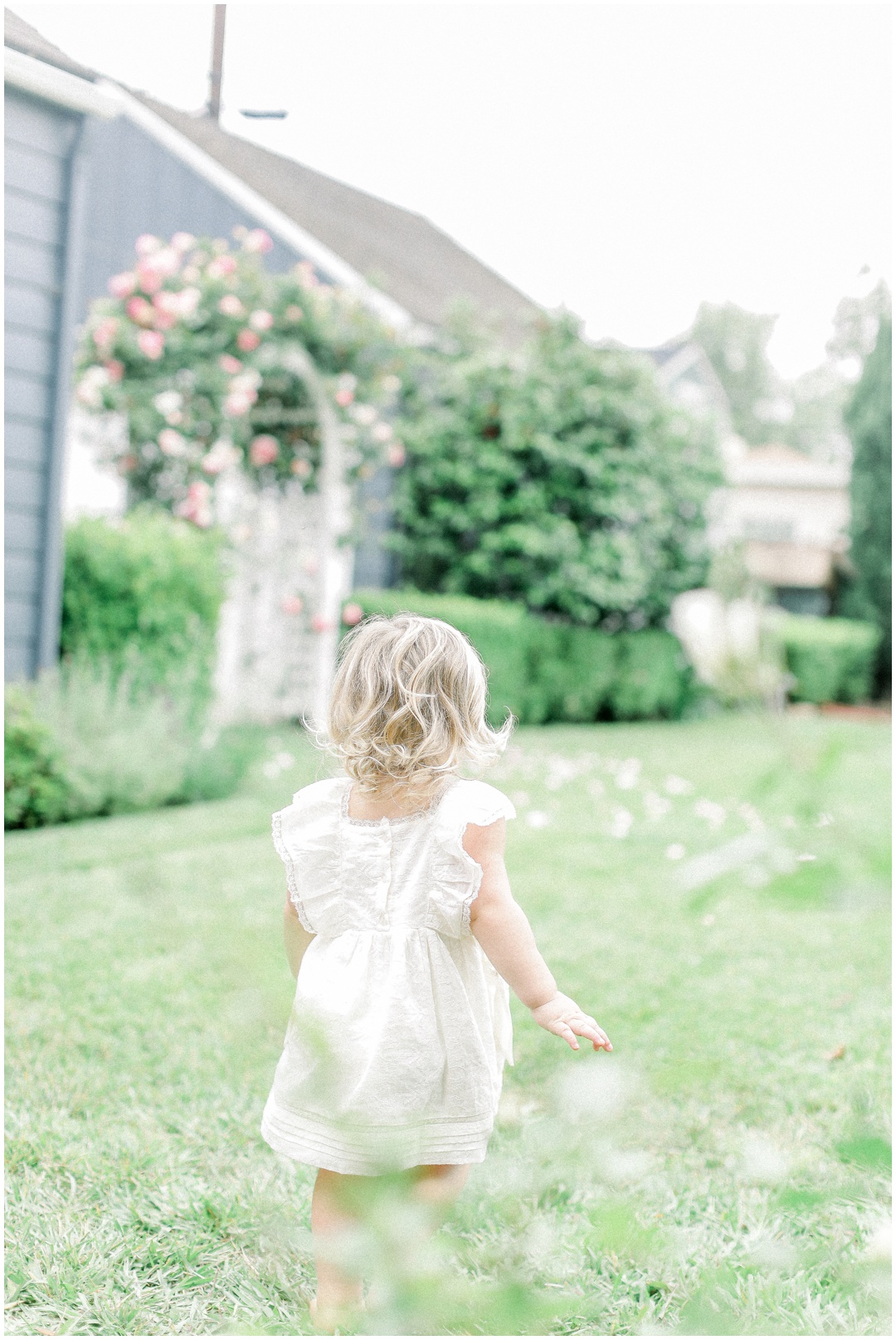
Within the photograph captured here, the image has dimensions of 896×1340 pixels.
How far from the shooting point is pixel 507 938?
1.73 m

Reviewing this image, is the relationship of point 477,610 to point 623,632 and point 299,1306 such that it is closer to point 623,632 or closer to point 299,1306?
point 623,632

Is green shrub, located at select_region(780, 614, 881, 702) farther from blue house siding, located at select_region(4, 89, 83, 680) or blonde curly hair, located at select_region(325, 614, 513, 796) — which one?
blonde curly hair, located at select_region(325, 614, 513, 796)

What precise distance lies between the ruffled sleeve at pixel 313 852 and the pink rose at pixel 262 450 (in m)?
6.64

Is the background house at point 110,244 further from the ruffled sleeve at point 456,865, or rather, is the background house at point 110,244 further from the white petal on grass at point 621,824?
the white petal on grass at point 621,824

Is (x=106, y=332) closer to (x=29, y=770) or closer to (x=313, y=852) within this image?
(x=29, y=770)

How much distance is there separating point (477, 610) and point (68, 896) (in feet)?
19.2

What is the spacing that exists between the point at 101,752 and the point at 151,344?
3391mm

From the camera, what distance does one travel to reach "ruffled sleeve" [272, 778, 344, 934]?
181cm

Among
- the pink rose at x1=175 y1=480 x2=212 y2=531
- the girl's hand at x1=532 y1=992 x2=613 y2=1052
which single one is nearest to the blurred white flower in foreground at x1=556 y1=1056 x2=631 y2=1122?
the girl's hand at x1=532 y1=992 x2=613 y2=1052

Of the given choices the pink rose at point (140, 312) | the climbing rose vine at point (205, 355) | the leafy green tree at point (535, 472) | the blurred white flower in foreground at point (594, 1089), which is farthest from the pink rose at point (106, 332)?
the blurred white flower in foreground at point (594, 1089)

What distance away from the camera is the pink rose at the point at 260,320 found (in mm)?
7426

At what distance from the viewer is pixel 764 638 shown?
27.7 inches

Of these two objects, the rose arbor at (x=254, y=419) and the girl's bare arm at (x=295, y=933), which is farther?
the rose arbor at (x=254, y=419)

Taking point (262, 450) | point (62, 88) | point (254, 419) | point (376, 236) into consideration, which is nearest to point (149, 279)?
A: point (254, 419)
